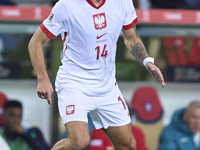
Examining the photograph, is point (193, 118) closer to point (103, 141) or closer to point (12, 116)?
point (103, 141)

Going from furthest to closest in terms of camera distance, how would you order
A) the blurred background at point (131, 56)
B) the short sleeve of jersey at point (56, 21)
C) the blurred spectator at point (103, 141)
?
the blurred background at point (131, 56) < the blurred spectator at point (103, 141) < the short sleeve of jersey at point (56, 21)

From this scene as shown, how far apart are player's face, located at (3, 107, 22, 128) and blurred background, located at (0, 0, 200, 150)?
0.15 m

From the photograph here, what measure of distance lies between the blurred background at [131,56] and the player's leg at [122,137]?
6.56 feet

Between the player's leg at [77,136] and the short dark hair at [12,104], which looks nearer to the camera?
the player's leg at [77,136]

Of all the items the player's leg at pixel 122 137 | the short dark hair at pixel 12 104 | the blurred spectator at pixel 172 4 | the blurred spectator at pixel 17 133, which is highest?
the blurred spectator at pixel 172 4

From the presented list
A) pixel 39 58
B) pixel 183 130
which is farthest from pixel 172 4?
pixel 39 58

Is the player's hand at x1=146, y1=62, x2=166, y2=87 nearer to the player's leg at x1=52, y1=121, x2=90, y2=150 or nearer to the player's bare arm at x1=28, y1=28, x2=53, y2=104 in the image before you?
the player's leg at x1=52, y1=121, x2=90, y2=150

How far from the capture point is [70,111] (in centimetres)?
339

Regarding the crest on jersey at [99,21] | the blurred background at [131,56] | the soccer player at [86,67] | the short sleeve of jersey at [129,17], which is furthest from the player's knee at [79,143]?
the blurred background at [131,56]

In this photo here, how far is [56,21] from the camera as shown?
3.38 m

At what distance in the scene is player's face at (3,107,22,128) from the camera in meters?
5.43

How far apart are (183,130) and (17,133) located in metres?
2.09

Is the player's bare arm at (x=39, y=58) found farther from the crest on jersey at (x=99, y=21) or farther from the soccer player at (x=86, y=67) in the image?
the crest on jersey at (x=99, y=21)

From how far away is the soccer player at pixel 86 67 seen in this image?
3.37 meters
